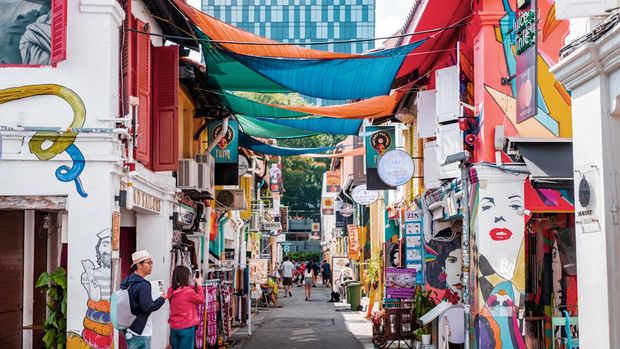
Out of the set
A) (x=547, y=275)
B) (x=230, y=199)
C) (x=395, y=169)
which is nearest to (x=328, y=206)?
(x=230, y=199)

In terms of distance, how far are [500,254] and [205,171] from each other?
297 inches

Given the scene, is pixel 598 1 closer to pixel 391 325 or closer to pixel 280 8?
pixel 391 325

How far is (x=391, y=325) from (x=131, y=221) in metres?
5.10

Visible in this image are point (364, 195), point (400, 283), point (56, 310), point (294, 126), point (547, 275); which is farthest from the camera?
point (364, 195)

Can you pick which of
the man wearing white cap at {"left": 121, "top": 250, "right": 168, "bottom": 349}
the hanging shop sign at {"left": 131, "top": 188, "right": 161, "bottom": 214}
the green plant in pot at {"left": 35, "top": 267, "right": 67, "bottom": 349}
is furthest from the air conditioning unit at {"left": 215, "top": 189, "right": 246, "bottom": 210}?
the man wearing white cap at {"left": 121, "top": 250, "right": 168, "bottom": 349}

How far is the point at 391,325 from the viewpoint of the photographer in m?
17.4

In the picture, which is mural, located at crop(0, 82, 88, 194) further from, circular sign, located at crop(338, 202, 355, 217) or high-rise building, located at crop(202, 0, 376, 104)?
high-rise building, located at crop(202, 0, 376, 104)

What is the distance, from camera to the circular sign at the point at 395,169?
61.3ft

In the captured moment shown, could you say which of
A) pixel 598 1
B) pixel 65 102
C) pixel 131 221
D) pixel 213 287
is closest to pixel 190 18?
pixel 65 102

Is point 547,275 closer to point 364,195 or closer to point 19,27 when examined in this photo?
point 19,27

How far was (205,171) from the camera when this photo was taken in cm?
1898

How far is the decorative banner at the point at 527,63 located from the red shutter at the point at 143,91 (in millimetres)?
5413

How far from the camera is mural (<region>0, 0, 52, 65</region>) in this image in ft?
39.2

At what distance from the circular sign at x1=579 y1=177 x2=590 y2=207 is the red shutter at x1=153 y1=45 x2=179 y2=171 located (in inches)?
324
